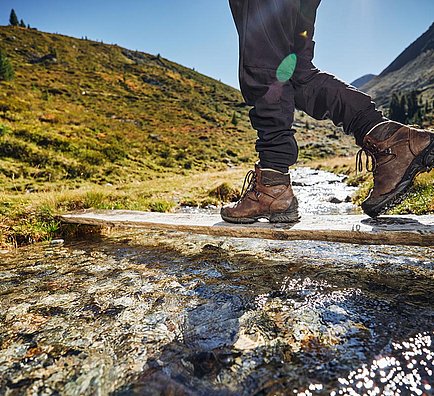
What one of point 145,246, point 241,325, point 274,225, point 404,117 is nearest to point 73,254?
point 145,246

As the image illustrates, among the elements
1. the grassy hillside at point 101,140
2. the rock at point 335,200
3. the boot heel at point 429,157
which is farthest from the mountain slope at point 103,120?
the boot heel at point 429,157

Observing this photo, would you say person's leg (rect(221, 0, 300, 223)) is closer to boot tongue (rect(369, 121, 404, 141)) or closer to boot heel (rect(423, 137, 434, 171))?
boot tongue (rect(369, 121, 404, 141))

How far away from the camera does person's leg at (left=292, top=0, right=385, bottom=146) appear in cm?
192

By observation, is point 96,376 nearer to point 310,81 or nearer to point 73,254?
point 73,254

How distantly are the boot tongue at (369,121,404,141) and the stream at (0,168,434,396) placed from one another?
2.44 feet

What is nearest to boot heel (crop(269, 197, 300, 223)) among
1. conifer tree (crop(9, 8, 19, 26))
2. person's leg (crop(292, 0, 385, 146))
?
person's leg (crop(292, 0, 385, 146))

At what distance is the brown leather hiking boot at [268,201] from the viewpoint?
6.80 feet

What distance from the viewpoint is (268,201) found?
6.88 feet

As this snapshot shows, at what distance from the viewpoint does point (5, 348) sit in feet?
3.28

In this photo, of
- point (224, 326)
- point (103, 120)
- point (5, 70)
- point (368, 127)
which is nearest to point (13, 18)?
point (5, 70)

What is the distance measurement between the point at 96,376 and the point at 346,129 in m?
2.00

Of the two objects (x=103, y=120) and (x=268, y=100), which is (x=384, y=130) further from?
(x=103, y=120)

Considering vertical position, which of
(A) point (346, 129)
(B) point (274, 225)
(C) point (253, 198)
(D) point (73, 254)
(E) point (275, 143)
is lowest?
(D) point (73, 254)

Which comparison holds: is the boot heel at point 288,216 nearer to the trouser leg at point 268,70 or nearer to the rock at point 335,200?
the trouser leg at point 268,70
